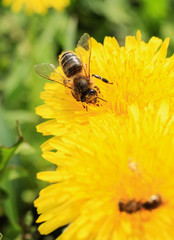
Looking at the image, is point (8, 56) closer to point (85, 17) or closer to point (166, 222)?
point (85, 17)

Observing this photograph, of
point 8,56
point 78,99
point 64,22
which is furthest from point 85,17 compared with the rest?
point 78,99

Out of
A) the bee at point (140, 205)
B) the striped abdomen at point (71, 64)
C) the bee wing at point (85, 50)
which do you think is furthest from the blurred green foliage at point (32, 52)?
the bee at point (140, 205)

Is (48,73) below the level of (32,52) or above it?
below

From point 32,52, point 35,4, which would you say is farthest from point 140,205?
point 35,4

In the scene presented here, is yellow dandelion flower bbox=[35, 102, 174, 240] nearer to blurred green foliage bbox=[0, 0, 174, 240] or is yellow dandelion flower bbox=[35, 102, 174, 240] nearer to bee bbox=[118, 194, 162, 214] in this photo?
bee bbox=[118, 194, 162, 214]

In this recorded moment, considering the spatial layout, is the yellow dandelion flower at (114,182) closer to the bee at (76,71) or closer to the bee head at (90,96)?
the bee head at (90,96)

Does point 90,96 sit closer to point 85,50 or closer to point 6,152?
point 85,50
